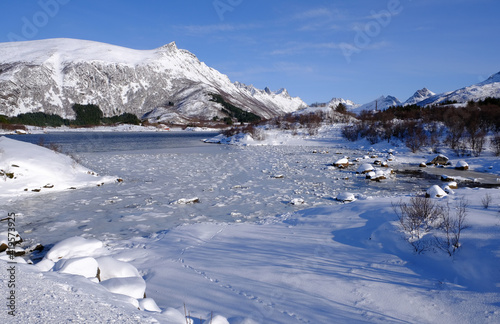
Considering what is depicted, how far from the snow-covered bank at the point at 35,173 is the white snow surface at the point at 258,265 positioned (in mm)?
2414

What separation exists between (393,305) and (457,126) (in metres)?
40.9

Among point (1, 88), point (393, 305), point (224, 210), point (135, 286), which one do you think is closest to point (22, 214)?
point (224, 210)

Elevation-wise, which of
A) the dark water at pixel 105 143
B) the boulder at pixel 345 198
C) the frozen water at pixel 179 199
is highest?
the dark water at pixel 105 143

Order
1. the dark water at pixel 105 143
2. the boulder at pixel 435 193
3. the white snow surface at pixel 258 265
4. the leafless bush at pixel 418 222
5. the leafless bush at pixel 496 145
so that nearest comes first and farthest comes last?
the white snow surface at pixel 258 265 → the leafless bush at pixel 418 222 → the boulder at pixel 435 193 → the leafless bush at pixel 496 145 → the dark water at pixel 105 143

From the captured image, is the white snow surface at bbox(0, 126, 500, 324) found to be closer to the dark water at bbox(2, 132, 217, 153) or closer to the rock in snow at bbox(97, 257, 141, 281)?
the rock in snow at bbox(97, 257, 141, 281)

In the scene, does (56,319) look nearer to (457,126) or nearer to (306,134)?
(457,126)

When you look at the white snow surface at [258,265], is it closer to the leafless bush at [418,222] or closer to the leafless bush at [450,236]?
the leafless bush at [450,236]

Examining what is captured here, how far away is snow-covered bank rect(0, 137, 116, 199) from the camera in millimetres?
16516

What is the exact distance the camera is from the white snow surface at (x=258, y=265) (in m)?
4.98

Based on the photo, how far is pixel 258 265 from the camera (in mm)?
7352

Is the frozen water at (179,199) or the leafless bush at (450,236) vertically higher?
the leafless bush at (450,236)

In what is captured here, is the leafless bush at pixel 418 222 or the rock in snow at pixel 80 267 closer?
the rock in snow at pixel 80 267

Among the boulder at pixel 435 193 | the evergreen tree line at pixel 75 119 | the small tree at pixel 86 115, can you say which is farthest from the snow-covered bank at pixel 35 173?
the small tree at pixel 86 115

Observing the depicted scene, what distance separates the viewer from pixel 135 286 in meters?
5.72
